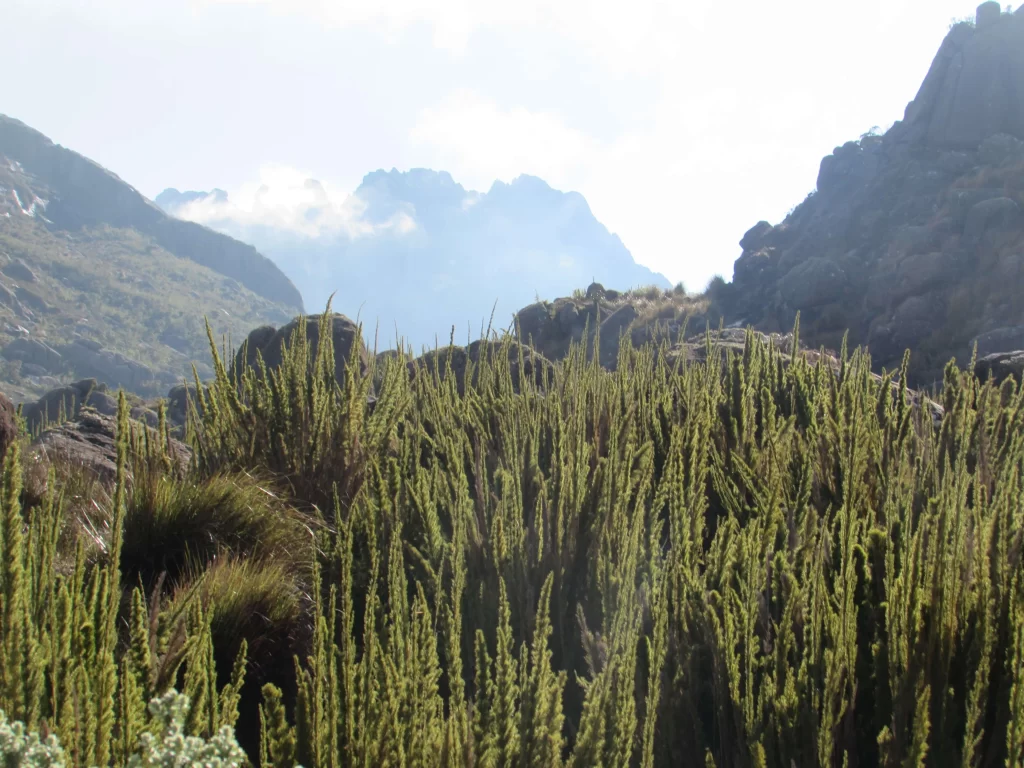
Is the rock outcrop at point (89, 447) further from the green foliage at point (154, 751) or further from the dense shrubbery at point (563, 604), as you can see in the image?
the green foliage at point (154, 751)

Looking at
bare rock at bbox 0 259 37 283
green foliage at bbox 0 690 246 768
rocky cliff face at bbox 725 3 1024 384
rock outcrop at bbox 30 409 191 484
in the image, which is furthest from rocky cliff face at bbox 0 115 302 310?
green foliage at bbox 0 690 246 768

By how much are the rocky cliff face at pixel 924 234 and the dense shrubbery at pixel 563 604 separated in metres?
12.8

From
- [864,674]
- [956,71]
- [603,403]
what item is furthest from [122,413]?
[956,71]

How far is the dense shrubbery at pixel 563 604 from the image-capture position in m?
1.31

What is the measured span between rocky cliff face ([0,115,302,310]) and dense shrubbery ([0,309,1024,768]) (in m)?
140

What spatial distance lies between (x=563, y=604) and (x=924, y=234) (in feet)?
85.1

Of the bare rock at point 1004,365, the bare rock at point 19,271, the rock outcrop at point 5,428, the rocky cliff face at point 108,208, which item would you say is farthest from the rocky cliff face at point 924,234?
the rocky cliff face at point 108,208

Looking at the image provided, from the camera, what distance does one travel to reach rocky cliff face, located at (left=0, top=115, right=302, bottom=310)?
13688 centimetres

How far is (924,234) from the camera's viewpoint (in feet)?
78.0

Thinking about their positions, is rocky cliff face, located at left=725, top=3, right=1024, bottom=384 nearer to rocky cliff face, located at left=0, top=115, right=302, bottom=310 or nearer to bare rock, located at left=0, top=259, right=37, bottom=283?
bare rock, located at left=0, top=259, right=37, bottom=283

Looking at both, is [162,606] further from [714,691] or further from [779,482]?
[779,482]

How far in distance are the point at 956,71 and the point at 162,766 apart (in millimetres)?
40812

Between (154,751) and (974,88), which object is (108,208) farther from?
(154,751)

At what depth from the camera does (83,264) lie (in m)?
109
